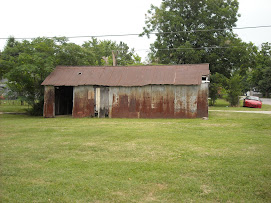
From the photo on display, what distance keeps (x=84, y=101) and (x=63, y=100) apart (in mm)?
4126

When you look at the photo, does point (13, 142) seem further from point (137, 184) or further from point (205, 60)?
point (205, 60)

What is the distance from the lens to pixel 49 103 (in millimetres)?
20219

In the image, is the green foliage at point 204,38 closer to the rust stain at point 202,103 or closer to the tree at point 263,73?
the rust stain at point 202,103

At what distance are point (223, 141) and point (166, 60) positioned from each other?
27.4 metres

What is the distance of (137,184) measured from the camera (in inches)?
224

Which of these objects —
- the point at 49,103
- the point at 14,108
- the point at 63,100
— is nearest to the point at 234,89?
the point at 63,100

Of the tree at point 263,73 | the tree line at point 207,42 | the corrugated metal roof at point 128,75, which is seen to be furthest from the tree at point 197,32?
the tree at point 263,73

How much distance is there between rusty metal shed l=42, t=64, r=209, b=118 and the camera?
60.3 feet

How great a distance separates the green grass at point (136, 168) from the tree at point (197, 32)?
79.0ft

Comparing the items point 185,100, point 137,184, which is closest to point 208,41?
point 185,100

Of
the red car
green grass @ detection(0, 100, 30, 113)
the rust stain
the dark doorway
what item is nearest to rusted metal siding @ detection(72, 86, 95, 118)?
the dark doorway

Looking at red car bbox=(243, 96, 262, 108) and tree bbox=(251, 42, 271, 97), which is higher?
tree bbox=(251, 42, 271, 97)

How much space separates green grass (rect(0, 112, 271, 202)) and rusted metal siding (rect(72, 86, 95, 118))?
8.61 m

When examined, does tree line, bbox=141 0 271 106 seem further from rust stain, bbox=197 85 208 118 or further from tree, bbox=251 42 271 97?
tree, bbox=251 42 271 97
